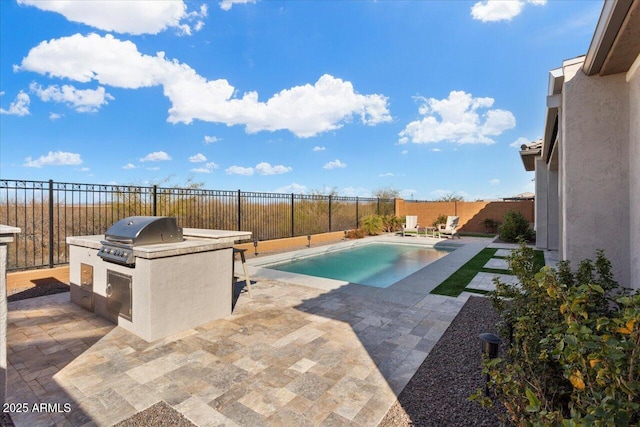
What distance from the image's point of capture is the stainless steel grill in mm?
4137

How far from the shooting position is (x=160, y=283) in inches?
158

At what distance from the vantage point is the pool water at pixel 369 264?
8875 mm

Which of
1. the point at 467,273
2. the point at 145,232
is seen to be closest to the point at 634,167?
the point at 467,273

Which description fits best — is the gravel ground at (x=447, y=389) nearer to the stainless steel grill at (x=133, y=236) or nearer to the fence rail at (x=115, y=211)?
the stainless steel grill at (x=133, y=236)

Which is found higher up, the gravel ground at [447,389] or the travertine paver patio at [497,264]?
the travertine paver patio at [497,264]

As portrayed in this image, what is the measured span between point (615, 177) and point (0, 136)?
593 inches

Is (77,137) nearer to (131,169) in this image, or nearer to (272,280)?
(131,169)

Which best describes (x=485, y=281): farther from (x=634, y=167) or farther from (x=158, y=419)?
(x=158, y=419)

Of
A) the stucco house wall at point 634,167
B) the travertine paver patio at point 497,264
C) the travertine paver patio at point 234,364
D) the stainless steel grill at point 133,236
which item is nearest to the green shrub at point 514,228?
the travertine paver patio at point 497,264

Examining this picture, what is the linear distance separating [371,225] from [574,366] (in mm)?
17075

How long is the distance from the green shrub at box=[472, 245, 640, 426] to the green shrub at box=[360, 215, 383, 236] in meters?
15.5

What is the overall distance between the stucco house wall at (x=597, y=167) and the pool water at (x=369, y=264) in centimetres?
422

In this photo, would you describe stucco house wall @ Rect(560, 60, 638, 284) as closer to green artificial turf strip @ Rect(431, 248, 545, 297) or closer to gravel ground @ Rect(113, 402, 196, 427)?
green artificial turf strip @ Rect(431, 248, 545, 297)

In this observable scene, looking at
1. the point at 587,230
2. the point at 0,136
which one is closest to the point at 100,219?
the point at 0,136
